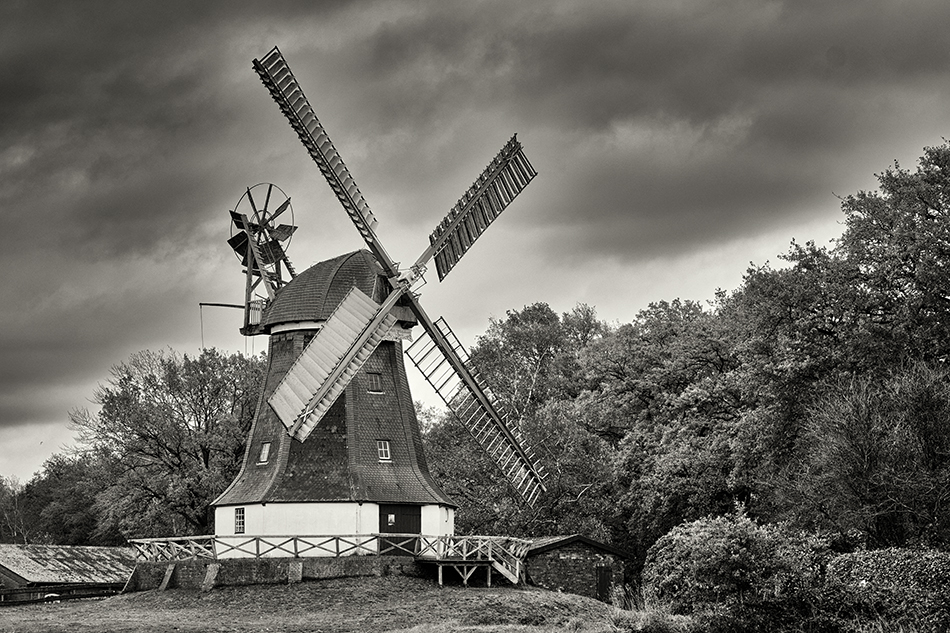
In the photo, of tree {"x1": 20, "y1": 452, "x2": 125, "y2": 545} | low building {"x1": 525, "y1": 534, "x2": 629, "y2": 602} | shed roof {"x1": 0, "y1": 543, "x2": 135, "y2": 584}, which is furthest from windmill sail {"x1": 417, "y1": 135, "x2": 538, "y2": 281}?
tree {"x1": 20, "y1": 452, "x2": 125, "y2": 545}

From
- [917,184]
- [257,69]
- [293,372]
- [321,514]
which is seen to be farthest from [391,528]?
[917,184]

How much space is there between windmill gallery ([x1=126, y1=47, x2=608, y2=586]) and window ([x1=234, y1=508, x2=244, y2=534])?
6 cm

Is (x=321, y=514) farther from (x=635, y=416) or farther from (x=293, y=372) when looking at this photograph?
(x=635, y=416)

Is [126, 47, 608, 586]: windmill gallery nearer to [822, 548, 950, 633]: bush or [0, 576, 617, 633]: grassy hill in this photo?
[0, 576, 617, 633]: grassy hill

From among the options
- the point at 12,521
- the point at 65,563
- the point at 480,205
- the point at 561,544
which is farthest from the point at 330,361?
the point at 12,521

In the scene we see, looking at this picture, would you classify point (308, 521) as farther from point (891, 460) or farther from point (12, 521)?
point (12, 521)

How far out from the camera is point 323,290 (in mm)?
35906

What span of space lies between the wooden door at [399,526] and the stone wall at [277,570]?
2.68 ft

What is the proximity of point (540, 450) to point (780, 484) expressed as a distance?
13.1 m

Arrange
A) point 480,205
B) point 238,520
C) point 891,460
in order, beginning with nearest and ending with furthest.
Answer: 1. point 891,460
2. point 238,520
3. point 480,205

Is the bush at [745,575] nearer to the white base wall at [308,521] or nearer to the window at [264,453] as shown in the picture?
the white base wall at [308,521]

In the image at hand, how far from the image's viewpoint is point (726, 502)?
40.5 metres

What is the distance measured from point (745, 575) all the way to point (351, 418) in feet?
48.4

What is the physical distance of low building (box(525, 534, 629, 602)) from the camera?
3494 cm
